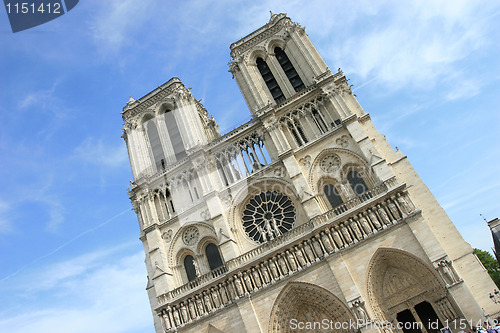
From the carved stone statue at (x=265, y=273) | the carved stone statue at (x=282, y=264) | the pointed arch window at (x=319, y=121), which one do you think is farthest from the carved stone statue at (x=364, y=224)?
the pointed arch window at (x=319, y=121)

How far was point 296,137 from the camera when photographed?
20.1 metres

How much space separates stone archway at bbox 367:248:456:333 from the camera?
14617 millimetres

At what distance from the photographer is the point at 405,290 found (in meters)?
15.3

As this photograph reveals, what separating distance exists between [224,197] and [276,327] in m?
7.17

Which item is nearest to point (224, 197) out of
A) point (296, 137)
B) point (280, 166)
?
point (280, 166)

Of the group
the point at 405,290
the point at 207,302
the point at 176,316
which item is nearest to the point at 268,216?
the point at 207,302

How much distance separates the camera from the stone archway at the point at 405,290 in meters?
14.6

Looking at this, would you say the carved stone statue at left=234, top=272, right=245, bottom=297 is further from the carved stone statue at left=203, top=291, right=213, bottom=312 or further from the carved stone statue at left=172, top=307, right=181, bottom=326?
the carved stone statue at left=172, top=307, right=181, bottom=326

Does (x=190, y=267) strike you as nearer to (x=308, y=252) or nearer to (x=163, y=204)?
(x=163, y=204)

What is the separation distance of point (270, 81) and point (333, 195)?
8.79 meters

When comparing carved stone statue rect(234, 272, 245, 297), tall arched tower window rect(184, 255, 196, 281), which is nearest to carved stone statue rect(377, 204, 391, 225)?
carved stone statue rect(234, 272, 245, 297)

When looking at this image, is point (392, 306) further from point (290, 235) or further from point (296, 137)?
point (296, 137)

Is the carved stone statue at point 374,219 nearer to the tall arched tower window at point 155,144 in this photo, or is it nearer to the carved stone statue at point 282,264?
the carved stone statue at point 282,264

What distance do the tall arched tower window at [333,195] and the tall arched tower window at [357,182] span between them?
0.84 metres
